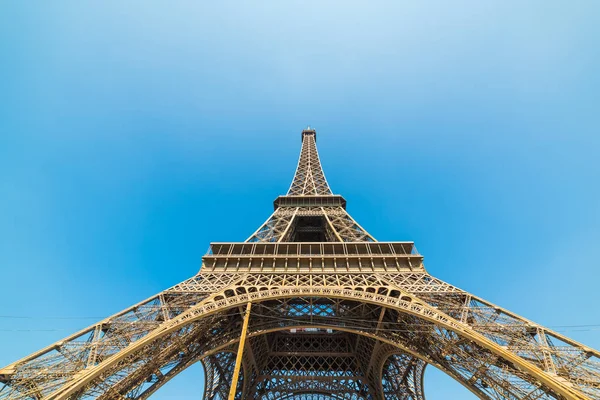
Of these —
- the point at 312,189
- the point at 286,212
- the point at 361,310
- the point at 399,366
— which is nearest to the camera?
the point at 361,310

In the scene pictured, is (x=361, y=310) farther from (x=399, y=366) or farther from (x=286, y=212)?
(x=286, y=212)

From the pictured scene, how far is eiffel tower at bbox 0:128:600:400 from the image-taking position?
9016mm

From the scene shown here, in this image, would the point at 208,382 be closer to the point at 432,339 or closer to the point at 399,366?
the point at 399,366

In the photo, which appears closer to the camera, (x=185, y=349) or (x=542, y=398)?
(x=542, y=398)

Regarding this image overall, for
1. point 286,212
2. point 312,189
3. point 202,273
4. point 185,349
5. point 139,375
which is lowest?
point 139,375

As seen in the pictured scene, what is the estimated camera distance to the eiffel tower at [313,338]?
29.6ft

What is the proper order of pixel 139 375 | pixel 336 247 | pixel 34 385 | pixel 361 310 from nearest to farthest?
pixel 34 385 → pixel 139 375 → pixel 361 310 → pixel 336 247

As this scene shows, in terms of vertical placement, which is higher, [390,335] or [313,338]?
[313,338]

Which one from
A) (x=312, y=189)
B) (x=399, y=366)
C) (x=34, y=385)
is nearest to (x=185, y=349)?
(x=34, y=385)

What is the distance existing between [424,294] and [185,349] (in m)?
10.7

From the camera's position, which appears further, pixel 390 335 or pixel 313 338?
pixel 313 338

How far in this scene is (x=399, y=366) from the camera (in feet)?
56.2

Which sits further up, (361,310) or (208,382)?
(361,310)

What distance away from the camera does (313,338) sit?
→ 19828 millimetres
